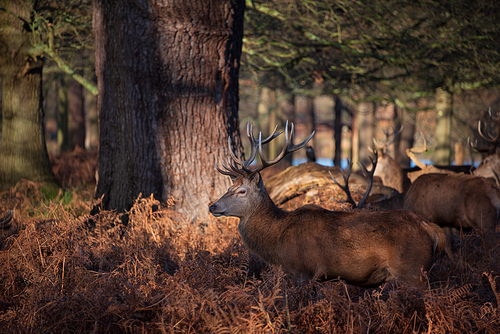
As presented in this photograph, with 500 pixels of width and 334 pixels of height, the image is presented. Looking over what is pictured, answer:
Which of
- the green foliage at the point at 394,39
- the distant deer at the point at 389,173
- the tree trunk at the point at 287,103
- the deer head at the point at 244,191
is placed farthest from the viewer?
the tree trunk at the point at 287,103

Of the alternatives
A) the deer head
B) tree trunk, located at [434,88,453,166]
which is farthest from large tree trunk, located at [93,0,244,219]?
tree trunk, located at [434,88,453,166]

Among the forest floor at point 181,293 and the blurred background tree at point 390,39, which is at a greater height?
the blurred background tree at point 390,39

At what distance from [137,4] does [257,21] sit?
5.48m

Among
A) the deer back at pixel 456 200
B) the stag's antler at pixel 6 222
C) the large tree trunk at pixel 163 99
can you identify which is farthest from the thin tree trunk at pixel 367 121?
the stag's antler at pixel 6 222

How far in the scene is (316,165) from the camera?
8484 millimetres

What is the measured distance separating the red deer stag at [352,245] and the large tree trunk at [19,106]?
579 centimetres

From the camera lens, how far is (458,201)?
6.34 metres

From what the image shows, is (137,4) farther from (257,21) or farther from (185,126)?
(257,21)

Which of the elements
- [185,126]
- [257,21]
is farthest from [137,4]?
[257,21]

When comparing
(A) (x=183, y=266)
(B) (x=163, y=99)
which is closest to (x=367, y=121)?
(B) (x=163, y=99)

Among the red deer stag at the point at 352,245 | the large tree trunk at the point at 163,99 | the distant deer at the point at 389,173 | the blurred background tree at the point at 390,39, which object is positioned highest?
the blurred background tree at the point at 390,39

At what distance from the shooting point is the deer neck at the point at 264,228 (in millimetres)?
4534

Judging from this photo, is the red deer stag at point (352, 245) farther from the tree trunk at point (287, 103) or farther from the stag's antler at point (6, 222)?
the tree trunk at point (287, 103)

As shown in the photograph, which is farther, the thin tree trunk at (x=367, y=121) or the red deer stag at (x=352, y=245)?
the thin tree trunk at (x=367, y=121)
